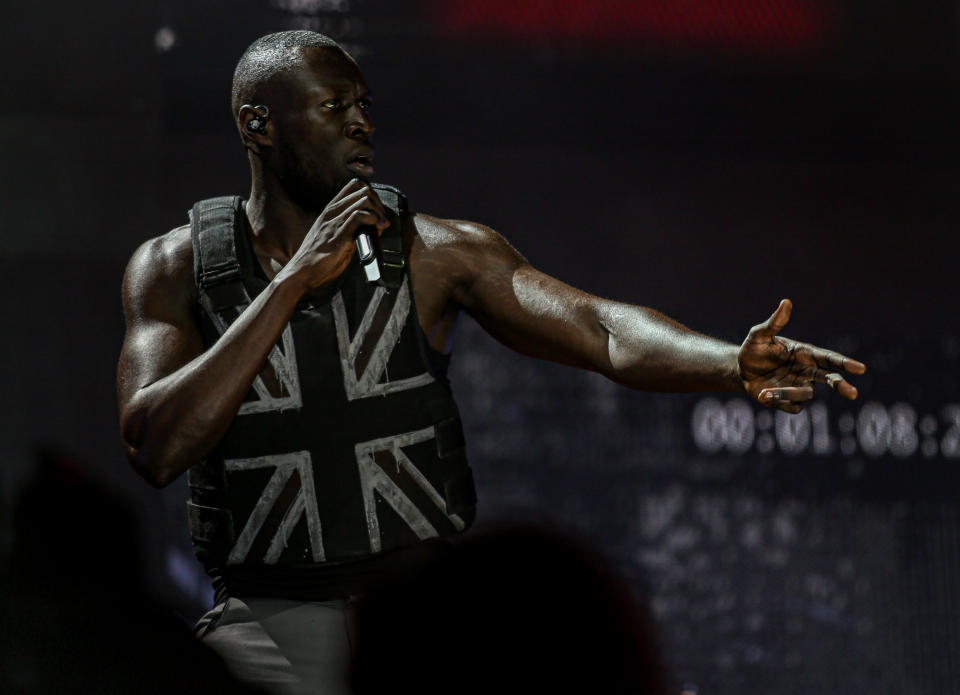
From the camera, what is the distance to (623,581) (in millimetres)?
3156

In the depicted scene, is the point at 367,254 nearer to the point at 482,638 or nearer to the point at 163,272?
the point at 163,272

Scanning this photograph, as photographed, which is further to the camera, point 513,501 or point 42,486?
point 513,501

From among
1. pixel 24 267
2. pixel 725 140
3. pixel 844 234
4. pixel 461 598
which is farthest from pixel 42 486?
pixel 844 234

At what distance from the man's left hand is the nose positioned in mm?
718

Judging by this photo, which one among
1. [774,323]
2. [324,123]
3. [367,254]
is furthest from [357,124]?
[774,323]

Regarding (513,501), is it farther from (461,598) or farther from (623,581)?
(461,598)

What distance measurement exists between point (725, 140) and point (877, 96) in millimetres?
481

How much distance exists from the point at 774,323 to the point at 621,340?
0.29 meters

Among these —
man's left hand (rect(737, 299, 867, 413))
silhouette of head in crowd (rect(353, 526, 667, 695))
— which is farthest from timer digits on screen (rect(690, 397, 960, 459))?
man's left hand (rect(737, 299, 867, 413))

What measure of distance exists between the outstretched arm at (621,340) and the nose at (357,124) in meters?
0.20

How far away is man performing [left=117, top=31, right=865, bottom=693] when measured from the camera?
1521 mm

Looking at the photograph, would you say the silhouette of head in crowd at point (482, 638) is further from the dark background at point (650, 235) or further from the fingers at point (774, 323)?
the dark background at point (650, 235)

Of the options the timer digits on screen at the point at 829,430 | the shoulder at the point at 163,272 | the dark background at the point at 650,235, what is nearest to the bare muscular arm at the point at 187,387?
the shoulder at the point at 163,272

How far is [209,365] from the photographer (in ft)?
4.85
